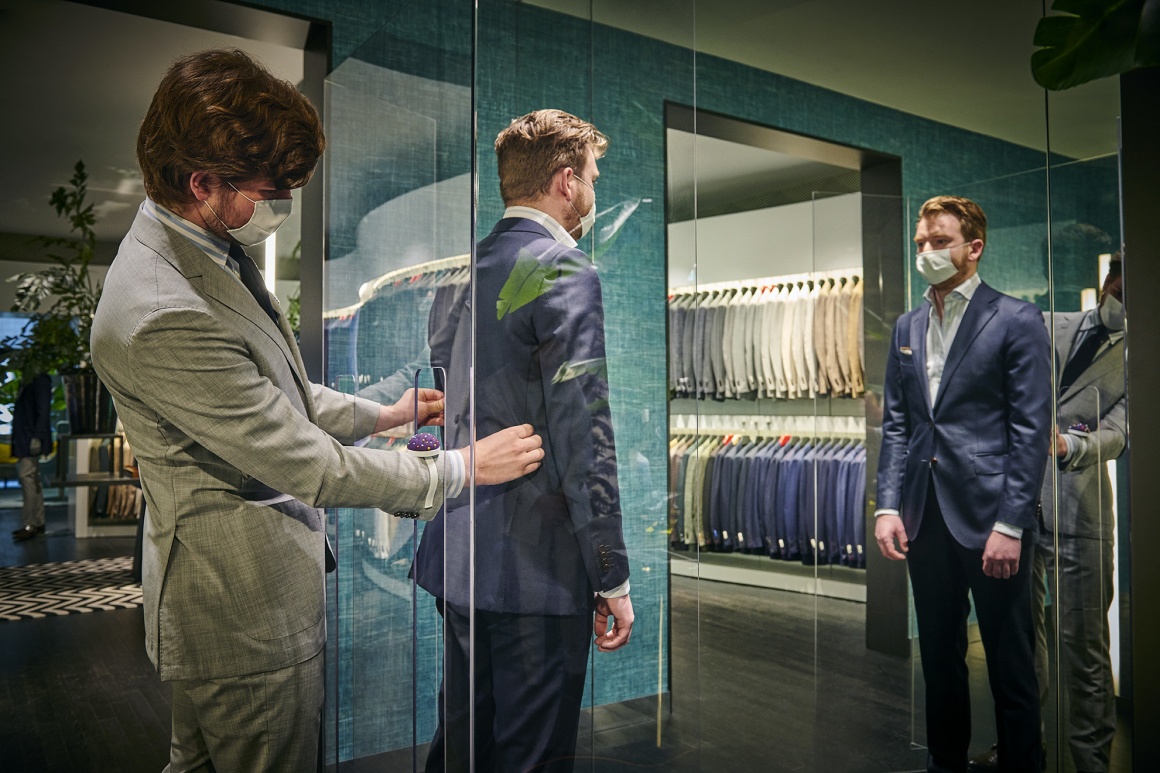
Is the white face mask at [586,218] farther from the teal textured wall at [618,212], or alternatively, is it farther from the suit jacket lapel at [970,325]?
the suit jacket lapel at [970,325]

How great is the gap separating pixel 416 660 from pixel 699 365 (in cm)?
80

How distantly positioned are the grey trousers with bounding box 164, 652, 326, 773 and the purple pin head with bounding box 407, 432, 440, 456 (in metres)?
0.40

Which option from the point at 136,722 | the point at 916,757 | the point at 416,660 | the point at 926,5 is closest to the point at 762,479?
the point at 916,757

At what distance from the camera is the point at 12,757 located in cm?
289

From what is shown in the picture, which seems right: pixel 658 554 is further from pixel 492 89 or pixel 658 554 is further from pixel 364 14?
pixel 364 14

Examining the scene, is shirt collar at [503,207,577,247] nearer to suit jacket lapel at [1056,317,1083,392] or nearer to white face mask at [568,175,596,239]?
white face mask at [568,175,596,239]

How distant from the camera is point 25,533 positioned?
788cm

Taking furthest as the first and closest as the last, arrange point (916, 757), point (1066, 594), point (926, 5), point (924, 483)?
point (926, 5)
point (916, 757)
point (924, 483)
point (1066, 594)

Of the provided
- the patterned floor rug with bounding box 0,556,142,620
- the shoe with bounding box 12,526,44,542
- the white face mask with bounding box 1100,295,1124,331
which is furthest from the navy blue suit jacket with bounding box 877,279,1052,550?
the shoe with bounding box 12,526,44,542

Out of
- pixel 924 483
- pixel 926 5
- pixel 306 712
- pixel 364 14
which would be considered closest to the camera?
Answer: pixel 306 712

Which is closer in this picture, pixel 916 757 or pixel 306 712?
pixel 306 712

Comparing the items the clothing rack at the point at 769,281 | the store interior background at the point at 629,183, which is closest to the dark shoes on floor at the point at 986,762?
the store interior background at the point at 629,183

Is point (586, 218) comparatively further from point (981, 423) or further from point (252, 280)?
point (981, 423)

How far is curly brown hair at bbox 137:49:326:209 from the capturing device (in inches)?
52.7
